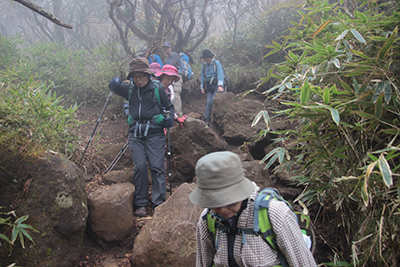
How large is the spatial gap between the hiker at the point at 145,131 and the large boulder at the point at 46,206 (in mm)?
Answer: 1112

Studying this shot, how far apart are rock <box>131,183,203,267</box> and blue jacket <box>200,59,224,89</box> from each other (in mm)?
4790

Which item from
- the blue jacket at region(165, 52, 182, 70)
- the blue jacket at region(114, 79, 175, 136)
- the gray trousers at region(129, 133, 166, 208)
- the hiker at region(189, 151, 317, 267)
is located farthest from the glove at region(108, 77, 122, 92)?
the hiker at region(189, 151, 317, 267)

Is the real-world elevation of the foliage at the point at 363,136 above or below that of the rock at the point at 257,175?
above

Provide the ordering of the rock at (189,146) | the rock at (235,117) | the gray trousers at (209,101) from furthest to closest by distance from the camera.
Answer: the gray trousers at (209,101), the rock at (235,117), the rock at (189,146)

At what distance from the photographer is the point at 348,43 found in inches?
107

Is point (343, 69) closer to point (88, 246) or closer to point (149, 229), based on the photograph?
point (149, 229)

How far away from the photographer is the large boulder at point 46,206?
3.15m

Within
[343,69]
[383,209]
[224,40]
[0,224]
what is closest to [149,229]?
[0,224]

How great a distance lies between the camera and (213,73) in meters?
7.76

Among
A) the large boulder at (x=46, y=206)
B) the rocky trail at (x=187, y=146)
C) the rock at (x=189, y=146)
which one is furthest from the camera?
the rock at (x=189, y=146)

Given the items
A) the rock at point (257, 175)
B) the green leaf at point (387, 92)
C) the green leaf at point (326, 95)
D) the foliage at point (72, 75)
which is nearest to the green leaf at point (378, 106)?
the green leaf at point (387, 92)

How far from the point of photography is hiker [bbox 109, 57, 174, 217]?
4.54 meters

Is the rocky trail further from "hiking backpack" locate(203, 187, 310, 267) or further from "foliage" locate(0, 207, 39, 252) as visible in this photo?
"hiking backpack" locate(203, 187, 310, 267)

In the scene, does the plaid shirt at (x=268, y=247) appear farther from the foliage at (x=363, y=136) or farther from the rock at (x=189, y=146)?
the rock at (x=189, y=146)
